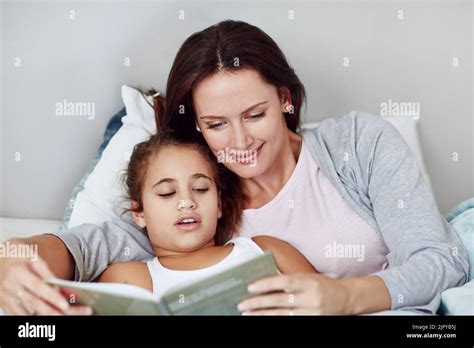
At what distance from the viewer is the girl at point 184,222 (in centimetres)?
133

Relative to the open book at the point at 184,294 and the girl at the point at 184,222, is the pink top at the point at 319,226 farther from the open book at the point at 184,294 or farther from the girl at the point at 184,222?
the open book at the point at 184,294

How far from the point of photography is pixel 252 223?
1.49 metres

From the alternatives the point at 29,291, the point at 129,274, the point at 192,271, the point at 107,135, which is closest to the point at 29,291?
the point at 29,291

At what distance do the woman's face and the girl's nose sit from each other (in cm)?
13

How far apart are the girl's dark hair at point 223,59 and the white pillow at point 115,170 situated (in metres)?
0.28

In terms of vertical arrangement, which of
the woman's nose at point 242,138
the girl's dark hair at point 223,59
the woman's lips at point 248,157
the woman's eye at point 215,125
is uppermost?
the girl's dark hair at point 223,59

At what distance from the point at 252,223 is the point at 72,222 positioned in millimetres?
488

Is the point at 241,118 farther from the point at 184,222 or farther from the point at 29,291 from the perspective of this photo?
the point at 29,291

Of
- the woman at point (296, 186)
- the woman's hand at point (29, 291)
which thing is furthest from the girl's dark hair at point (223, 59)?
the woman's hand at point (29, 291)

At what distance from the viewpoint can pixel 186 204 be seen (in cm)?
137

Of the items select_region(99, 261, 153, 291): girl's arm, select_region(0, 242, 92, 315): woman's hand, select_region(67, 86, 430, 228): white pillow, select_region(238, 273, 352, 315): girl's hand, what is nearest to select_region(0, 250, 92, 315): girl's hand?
select_region(0, 242, 92, 315): woman's hand

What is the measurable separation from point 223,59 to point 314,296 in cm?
57
